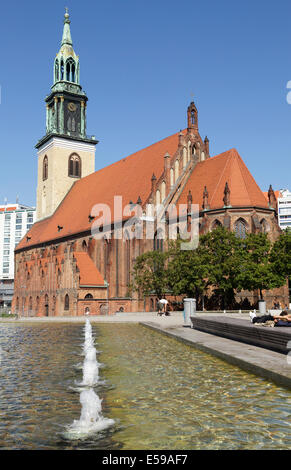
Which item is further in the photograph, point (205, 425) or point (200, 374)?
point (200, 374)

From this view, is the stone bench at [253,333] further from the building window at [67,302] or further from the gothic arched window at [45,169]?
the gothic arched window at [45,169]

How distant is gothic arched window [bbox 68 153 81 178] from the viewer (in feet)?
229

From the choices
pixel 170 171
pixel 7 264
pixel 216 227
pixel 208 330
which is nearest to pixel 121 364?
pixel 208 330

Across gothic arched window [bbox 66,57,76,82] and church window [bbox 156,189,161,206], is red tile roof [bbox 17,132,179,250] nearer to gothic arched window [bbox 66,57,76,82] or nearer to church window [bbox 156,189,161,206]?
church window [bbox 156,189,161,206]

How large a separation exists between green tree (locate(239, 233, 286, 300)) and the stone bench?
65.9 feet

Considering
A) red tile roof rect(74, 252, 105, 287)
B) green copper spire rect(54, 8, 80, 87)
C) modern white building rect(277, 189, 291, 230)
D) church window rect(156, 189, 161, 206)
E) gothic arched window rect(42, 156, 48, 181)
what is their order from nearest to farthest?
church window rect(156, 189, 161, 206) < red tile roof rect(74, 252, 105, 287) < green copper spire rect(54, 8, 80, 87) < gothic arched window rect(42, 156, 48, 181) < modern white building rect(277, 189, 291, 230)

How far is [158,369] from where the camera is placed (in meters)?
10.5

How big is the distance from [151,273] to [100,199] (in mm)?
17943

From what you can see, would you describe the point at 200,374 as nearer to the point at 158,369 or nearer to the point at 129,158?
the point at 158,369

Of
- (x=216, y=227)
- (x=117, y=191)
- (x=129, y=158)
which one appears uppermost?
(x=129, y=158)

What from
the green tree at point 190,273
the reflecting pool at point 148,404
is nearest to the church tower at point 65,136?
the green tree at point 190,273

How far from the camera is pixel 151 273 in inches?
1714

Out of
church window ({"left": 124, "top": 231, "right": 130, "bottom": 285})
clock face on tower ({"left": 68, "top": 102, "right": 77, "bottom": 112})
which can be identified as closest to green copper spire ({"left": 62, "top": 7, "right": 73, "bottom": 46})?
clock face on tower ({"left": 68, "top": 102, "right": 77, "bottom": 112})
